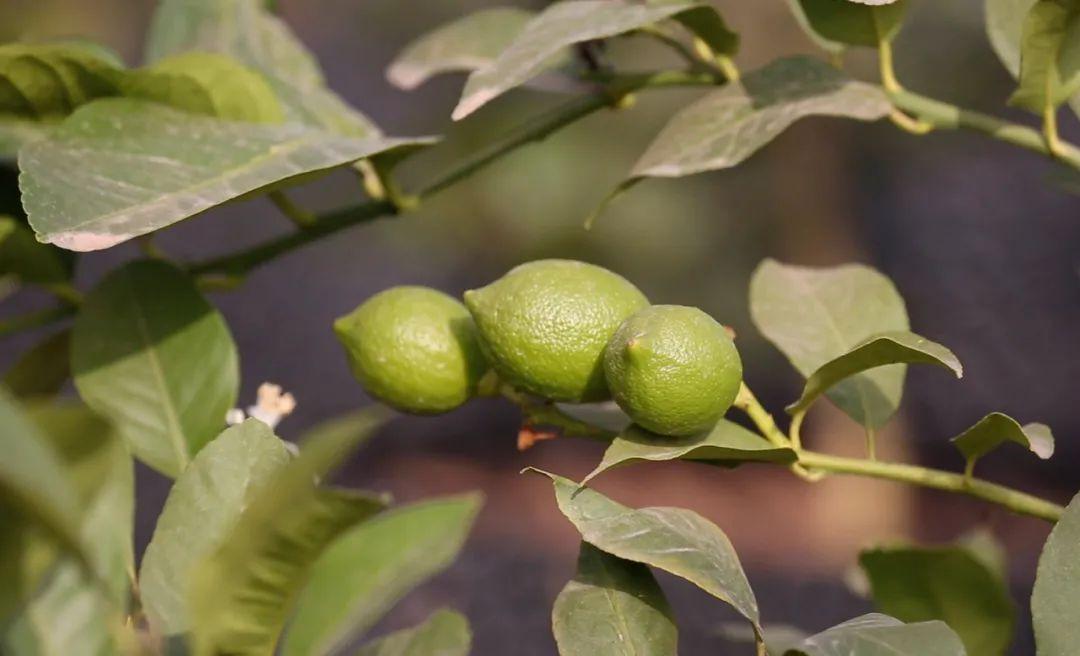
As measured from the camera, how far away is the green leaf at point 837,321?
1.41 ft

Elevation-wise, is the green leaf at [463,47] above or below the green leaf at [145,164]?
below

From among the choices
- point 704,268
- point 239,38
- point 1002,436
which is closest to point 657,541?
point 1002,436

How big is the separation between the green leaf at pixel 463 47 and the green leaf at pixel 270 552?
35cm

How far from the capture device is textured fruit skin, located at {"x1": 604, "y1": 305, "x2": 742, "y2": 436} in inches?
12.8

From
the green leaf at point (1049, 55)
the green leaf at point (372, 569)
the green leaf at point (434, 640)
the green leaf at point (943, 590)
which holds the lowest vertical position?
the green leaf at point (943, 590)

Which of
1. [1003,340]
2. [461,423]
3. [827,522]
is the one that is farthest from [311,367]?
[1003,340]

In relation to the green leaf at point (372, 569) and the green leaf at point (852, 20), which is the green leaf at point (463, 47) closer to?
the green leaf at point (852, 20)

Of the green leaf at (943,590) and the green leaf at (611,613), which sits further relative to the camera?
the green leaf at (943,590)

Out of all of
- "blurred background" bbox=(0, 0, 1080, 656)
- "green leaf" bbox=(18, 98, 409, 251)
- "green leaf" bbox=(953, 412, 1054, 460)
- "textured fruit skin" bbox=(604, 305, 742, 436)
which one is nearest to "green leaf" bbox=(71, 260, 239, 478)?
"green leaf" bbox=(18, 98, 409, 251)

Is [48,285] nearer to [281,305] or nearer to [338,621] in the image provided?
[338,621]

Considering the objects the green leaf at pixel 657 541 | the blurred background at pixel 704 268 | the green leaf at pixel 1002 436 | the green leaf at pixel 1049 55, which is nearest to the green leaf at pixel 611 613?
the green leaf at pixel 657 541

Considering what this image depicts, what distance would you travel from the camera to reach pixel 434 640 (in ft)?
0.93

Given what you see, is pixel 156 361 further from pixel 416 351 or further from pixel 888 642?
pixel 888 642

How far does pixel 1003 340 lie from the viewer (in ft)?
7.33
